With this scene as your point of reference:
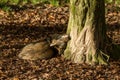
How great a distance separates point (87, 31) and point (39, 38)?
1796mm

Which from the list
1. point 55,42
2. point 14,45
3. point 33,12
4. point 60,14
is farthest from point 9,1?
point 55,42

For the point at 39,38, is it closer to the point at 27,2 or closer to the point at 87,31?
the point at 87,31

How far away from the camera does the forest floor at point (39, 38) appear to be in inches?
252

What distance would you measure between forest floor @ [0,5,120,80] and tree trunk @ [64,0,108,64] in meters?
0.18

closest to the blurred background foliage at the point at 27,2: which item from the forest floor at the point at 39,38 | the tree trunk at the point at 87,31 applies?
the forest floor at the point at 39,38

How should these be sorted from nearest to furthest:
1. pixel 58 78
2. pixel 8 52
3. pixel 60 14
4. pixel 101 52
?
1. pixel 58 78
2. pixel 101 52
3. pixel 8 52
4. pixel 60 14

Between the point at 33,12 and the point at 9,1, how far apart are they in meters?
1.03

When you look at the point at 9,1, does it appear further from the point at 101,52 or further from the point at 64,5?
the point at 101,52

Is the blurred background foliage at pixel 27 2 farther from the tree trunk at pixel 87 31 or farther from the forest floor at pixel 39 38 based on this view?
the tree trunk at pixel 87 31

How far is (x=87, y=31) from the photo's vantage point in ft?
21.8

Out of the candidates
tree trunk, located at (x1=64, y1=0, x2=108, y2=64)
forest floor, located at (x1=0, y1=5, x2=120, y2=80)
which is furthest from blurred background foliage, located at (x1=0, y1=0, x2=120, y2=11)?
tree trunk, located at (x1=64, y1=0, x2=108, y2=64)

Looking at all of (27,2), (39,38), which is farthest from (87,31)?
(27,2)

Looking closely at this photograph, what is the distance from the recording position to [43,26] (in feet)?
29.5

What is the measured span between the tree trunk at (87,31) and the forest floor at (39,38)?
0.18m
